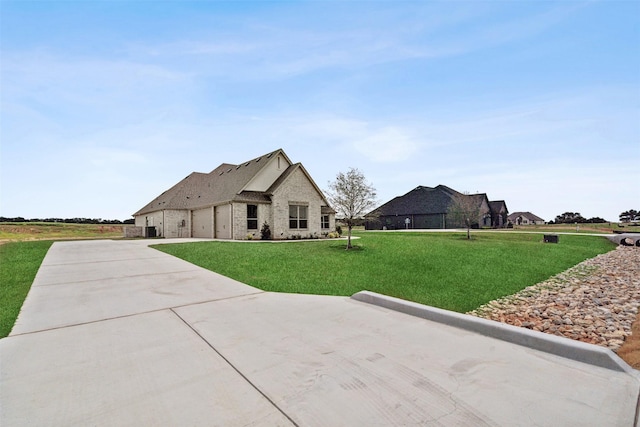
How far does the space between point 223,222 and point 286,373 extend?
2094cm

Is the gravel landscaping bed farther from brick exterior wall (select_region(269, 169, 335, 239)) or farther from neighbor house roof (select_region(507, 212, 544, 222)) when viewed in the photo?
neighbor house roof (select_region(507, 212, 544, 222))

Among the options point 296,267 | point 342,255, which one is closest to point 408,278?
point 296,267

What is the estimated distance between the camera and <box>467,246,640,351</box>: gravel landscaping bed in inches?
190

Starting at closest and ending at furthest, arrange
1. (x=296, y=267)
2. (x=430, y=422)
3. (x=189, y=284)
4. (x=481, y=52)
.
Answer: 1. (x=430, y=422)
2. (x=189, y=284)
3. (x=296, y=267)
4. (x=481, y=52)

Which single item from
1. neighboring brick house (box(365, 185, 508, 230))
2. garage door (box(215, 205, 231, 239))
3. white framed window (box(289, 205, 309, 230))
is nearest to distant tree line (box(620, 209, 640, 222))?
neighboring brick house (box(365, 185, 508, 230))

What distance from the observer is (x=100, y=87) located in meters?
12.7

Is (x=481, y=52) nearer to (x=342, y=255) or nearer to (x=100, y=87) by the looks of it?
(x=342, y=255)

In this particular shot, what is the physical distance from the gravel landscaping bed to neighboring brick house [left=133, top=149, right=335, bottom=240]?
16640 mm

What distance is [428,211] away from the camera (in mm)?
44812

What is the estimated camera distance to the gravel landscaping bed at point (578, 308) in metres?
4.82

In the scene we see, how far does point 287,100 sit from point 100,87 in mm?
8891

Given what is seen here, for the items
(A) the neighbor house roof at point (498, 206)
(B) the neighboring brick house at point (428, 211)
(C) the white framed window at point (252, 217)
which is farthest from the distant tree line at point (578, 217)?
(C) the white framed window at point (252, 217)

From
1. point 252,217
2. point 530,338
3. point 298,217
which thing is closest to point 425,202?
point 298,217

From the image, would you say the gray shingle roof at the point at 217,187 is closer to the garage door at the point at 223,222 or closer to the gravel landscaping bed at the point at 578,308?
the garage door at the point at 223,222
